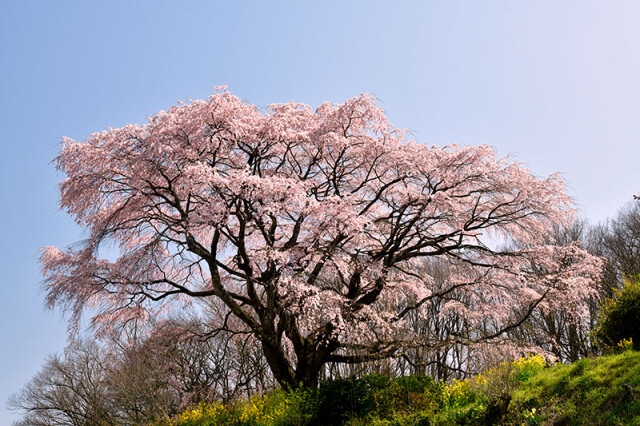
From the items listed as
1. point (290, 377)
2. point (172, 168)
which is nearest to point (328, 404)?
point (290, 377)

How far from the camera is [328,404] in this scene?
37.8ft

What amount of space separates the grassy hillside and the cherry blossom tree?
160 centimetres

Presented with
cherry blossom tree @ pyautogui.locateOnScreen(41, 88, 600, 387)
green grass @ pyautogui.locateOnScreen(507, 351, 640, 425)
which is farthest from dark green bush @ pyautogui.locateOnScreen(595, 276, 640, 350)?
cherry blossom tree @ pyautogui.locateOnScreen(41, 88, 600, 387)

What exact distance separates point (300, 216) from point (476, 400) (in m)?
6.05

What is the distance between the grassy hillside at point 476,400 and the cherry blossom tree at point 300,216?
1596 millimetres

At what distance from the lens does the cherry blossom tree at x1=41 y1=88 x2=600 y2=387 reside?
12.3 meters

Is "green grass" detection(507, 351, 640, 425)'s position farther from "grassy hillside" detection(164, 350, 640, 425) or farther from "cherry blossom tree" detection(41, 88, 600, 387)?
"cherry blossom tree" detection(41, 88, 600, 387)

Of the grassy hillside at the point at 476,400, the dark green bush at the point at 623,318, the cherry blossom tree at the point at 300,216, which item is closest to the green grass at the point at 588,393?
the grassy hillside at the point at 476,400

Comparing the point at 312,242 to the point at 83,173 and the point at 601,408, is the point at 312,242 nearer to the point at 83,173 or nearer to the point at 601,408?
the point at 83,173

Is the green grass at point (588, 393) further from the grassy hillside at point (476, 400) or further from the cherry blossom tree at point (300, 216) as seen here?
the cherry blossom tree at point (300, 216)

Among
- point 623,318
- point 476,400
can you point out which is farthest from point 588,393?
point 623,318

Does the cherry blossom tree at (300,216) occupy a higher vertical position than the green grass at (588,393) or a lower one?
higher

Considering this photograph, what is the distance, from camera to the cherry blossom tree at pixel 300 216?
12320mm

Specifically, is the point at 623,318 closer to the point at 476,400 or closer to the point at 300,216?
the point at 476,400
